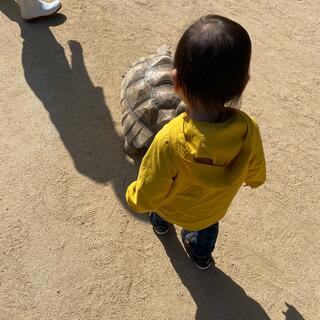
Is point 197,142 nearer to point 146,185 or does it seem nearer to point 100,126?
point 146,185

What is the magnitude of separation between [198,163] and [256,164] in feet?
1.34

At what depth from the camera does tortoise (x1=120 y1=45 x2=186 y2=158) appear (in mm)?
3096

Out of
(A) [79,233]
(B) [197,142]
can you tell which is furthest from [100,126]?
(B) [197,142]

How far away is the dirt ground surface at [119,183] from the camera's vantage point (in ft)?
9.40

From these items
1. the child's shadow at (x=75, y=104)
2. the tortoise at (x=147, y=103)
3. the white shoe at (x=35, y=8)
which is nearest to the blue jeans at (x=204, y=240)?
the child's shadow at (x=75, y=104)

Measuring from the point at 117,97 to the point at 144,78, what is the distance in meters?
0.48

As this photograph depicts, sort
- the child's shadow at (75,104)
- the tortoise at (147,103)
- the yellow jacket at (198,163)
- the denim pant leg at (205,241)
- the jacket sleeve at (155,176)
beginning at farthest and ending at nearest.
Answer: the child's shadow at (75,104) → the tortoise at (147,103) → the denim pant leg at (205,241) → the jacket sleeve at (155,176) → the yellow jacket at (198,163)

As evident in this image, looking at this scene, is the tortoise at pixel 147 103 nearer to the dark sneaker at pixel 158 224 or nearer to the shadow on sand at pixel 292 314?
the dark sneaker at pixel 158 224

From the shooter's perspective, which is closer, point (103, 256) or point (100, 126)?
point (103, 256)

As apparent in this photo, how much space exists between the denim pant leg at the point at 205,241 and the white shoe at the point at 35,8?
2.48 meters

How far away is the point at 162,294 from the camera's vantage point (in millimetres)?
2873

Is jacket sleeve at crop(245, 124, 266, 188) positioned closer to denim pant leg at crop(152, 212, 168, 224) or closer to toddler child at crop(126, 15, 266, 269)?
toddler child at crop(126, 15, 266, 269)

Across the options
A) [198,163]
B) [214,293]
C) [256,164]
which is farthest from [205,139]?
[214,293]

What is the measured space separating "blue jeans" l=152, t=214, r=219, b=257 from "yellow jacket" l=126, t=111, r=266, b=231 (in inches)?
15.1
